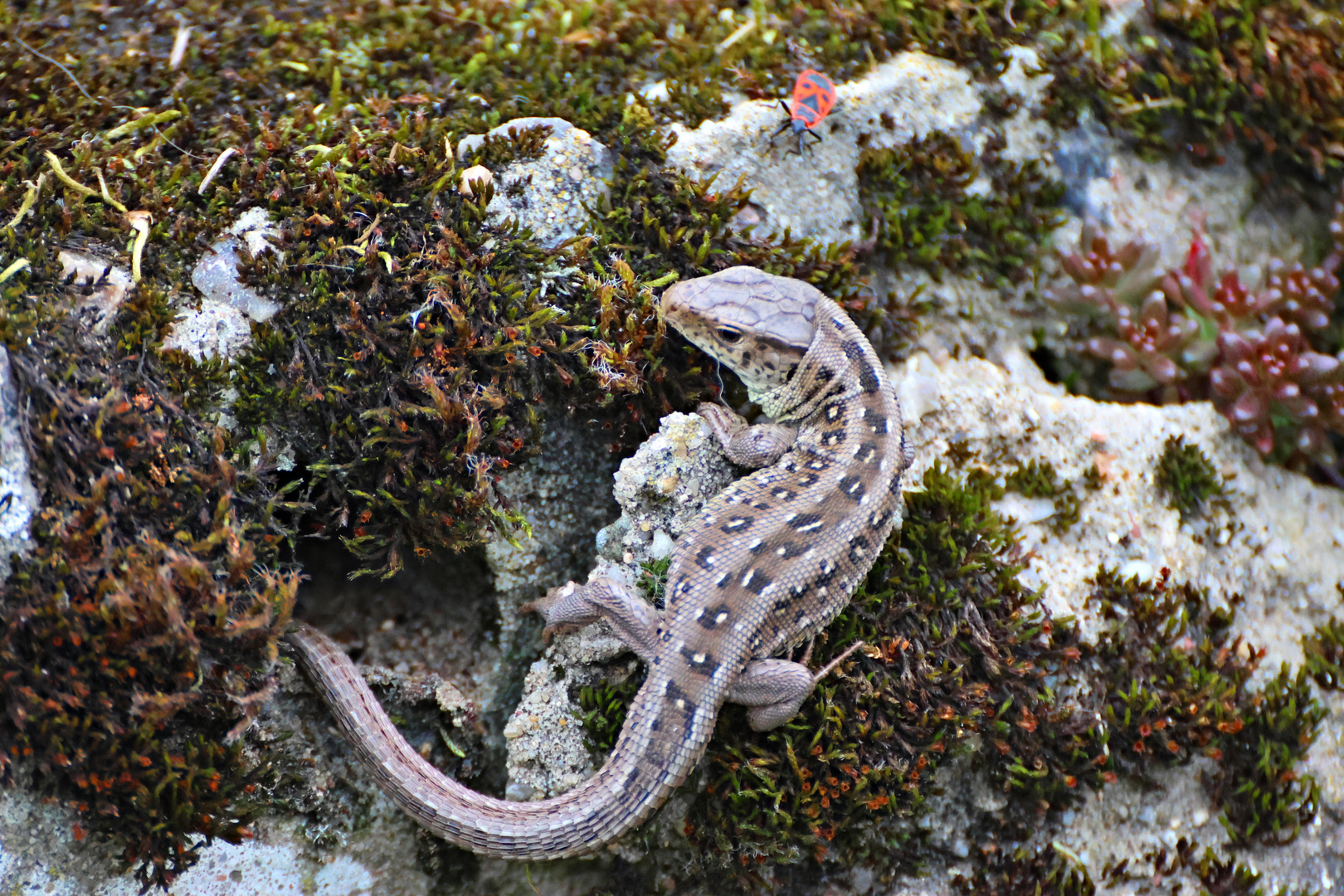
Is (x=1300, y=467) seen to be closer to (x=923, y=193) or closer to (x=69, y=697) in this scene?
(x=923, y=193)

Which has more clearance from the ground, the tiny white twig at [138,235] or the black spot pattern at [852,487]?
the tiny white twig at [138,235]

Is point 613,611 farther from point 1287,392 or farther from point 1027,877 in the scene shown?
point 1287,392

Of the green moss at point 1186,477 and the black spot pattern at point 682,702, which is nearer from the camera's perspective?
the black spot pattern at point 682,702

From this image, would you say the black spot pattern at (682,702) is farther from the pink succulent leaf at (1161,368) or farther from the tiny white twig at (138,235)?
the pink succulent leaf at (1161,368)

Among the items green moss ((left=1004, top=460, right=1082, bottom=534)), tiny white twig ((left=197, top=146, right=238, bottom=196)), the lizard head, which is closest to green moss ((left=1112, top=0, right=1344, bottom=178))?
green moss ((left=1004, top=460, right=1082, bottom=534))

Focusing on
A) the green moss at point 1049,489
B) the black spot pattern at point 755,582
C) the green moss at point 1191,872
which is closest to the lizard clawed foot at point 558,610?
the black spot pattern at point 755,582
